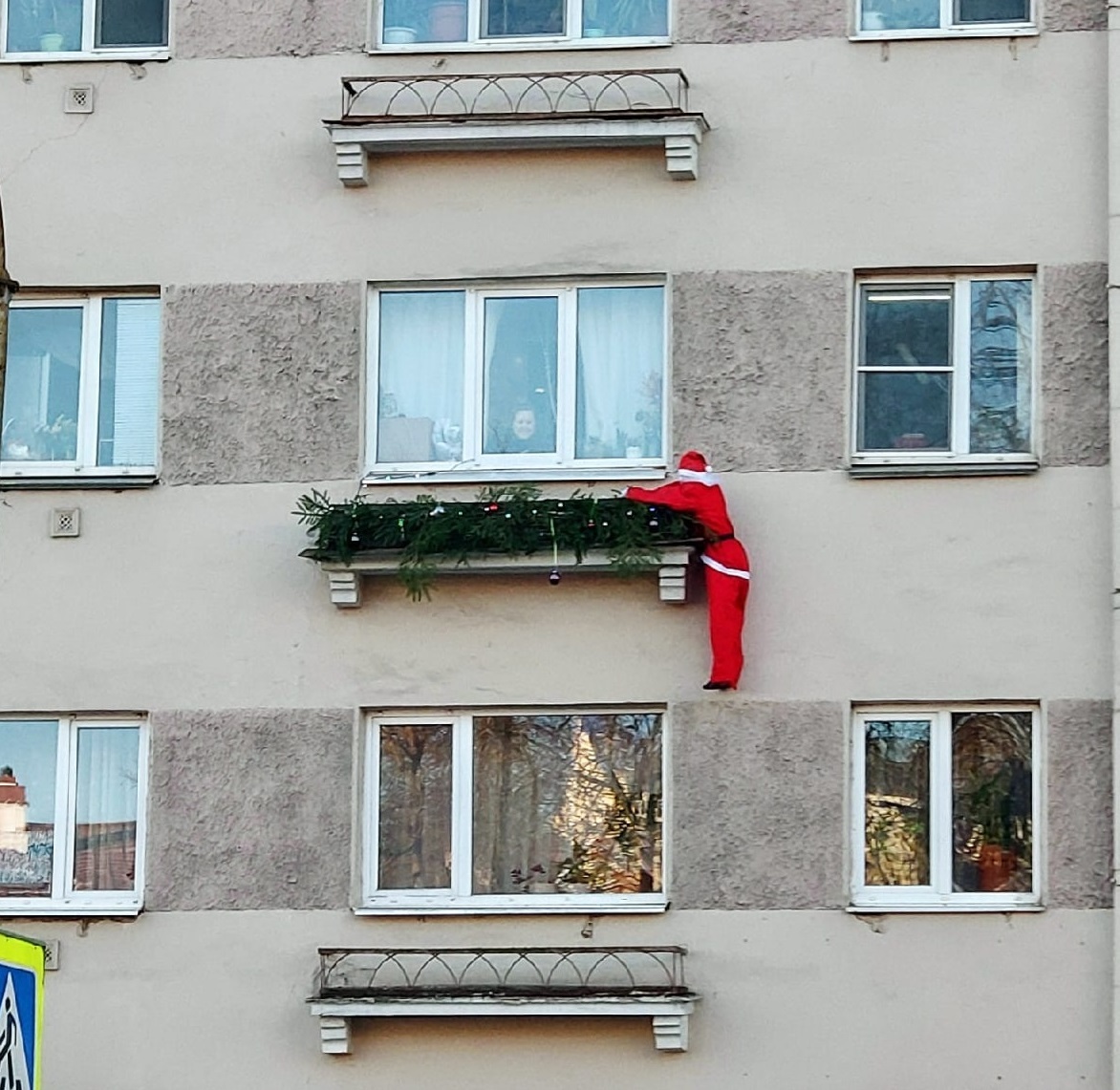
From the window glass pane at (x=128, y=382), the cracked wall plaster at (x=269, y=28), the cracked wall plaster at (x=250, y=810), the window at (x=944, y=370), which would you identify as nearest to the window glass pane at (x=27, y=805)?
the cracked wall plaster at (x=250, y=810)

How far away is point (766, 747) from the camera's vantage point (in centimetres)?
1752

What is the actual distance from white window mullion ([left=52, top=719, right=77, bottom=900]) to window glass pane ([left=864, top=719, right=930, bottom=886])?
4.90m

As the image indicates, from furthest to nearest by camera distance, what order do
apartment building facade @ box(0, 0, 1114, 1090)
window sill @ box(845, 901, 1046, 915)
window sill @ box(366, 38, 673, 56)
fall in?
window sill @ box(366, 38, 673, 56) → apartment building facade @ box(0, 0, 1114, 1090) → window sill @ box(845, 901, 1046, 915)

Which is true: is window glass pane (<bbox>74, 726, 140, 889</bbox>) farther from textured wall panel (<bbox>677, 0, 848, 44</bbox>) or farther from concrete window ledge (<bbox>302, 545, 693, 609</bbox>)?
textured wall panel (<bbox>677, 0, 848, 44</bbox>)

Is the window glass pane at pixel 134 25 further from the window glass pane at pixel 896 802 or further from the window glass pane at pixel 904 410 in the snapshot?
the window glass pane at pixel 896 802

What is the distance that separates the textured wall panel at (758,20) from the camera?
18.2 metres

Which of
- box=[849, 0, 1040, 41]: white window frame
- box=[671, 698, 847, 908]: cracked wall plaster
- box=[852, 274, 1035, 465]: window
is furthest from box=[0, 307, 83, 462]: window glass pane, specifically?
box=[849, 0, 1040, 41]: white window frame

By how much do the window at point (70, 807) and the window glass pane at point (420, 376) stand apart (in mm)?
2466

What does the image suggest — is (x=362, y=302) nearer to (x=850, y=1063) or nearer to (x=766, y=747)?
(x=766, y=747)

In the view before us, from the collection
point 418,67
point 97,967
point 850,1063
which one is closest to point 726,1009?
point 850,1063

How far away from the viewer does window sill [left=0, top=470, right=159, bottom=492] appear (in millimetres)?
18234

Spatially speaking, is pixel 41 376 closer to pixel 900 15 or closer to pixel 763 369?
pixel 763 369

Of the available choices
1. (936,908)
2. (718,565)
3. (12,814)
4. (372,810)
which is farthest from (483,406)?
(936,908)

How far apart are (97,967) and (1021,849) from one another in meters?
5.62
